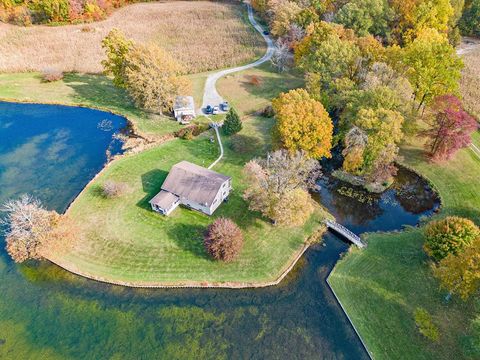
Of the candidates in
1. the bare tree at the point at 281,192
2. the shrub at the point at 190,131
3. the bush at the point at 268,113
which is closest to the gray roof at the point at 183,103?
Result: the shrub at the point at 190,131

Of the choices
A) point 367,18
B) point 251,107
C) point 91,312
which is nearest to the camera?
point 91,312

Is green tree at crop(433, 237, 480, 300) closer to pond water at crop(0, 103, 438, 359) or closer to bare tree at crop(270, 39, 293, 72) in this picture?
pond water at crop(0, 103, 438, 359)

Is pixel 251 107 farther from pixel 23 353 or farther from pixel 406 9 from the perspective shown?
pixel 23 353

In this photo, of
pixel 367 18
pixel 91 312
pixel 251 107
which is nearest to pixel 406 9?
pixel 367 18

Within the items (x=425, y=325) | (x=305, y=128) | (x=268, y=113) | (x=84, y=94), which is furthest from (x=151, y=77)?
(x=425, y=325)

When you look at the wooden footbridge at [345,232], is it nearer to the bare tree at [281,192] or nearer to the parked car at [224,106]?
the bare tree at [281,192]

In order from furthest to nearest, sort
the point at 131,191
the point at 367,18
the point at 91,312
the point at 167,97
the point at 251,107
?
the point at 367,18 → the point at 251,107 → the point at 167,97 → the point at 131,191 → the point at 91,312

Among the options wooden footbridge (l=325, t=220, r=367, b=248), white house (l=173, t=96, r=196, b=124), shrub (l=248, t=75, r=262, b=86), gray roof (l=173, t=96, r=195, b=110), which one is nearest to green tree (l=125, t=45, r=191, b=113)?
gray roof (l=173, t=96, r=195, b=110)
